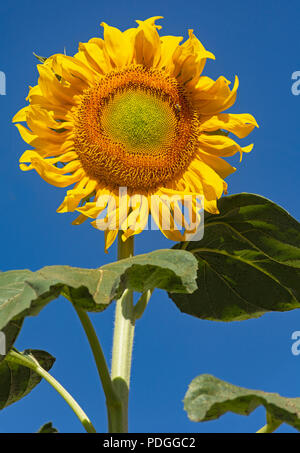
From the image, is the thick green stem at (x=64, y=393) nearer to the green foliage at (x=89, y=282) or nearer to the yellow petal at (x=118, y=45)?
the green foliage at (x=89, y=282)

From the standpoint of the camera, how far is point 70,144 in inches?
103

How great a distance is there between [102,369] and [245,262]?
81 centimetres

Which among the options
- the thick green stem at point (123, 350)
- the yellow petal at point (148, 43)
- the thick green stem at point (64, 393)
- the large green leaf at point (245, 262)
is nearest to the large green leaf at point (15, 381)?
the thick green stem at point (64, 393)

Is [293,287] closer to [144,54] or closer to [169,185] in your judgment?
[169,185]

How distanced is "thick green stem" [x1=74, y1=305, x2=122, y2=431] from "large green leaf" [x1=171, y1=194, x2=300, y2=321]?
1.85ft

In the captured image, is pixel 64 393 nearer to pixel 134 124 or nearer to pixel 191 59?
pixel 134 124

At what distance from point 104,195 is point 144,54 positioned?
650 mm

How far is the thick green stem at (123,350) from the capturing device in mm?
2113

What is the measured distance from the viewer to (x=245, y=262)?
8.45 feet

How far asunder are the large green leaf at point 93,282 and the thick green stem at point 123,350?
33cm

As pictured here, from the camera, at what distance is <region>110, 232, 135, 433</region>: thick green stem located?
2.11m

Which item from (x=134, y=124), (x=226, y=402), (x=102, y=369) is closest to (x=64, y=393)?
(x=102, y=369)

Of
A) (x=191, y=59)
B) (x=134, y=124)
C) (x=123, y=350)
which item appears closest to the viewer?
(x=123, y=350)
